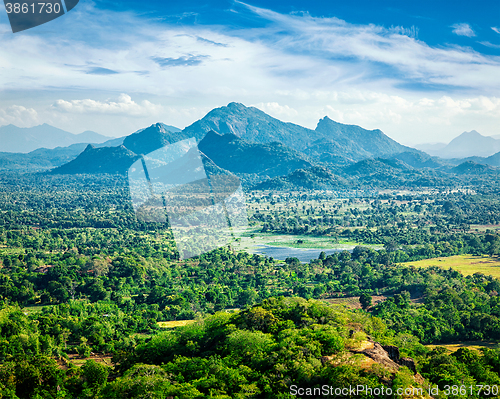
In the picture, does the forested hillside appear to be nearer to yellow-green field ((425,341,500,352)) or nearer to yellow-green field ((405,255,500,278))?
yellow-green field ((425,341,500,352))

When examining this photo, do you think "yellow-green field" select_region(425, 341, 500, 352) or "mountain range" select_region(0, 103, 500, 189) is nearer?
"yellow-green field" select_region(425, 341, 500, 352)

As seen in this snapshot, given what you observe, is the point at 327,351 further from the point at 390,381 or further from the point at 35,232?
the point at 35,232

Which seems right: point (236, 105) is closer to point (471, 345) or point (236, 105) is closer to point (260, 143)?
point (260, 143)

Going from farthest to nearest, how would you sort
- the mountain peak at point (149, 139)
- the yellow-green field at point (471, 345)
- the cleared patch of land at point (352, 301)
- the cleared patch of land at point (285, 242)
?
the mountain peak at point (149, 139) → the cleared patch of land at point (285, 242) → the cleared patch of land at point (352, 301) → the yellow-green field at point (471, 345)

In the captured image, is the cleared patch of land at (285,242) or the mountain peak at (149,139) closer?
the cleared patch of land at (285,242)

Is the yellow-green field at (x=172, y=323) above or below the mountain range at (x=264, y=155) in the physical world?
below

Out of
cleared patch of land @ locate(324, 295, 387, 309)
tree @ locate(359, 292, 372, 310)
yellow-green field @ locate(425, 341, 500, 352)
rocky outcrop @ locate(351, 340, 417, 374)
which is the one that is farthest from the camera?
cleared patch of land @ locate(324, 295, 387, 309)

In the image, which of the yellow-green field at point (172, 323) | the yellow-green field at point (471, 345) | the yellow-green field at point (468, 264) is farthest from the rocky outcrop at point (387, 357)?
the yellow-green field at point (468, 264)

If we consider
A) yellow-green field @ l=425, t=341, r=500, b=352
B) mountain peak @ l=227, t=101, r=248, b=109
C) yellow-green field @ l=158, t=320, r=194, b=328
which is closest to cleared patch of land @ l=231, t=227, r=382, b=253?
yellow-green field @ l=158, t=320, r=194, b=328

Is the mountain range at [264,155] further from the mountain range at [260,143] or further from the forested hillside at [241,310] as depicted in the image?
the forested hillside at [241,310]
